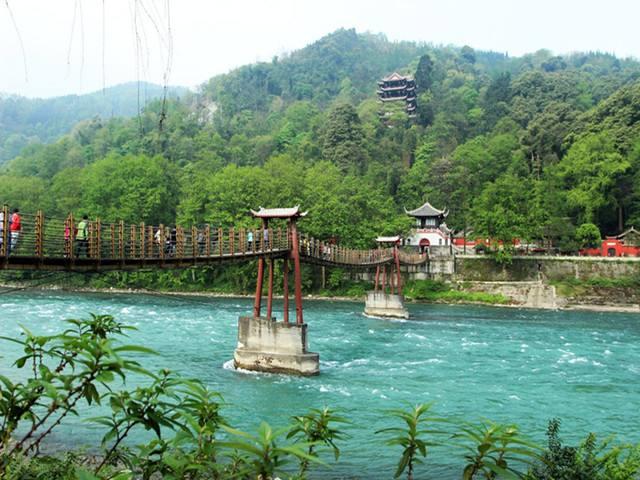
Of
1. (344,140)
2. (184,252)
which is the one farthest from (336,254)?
(344,140)

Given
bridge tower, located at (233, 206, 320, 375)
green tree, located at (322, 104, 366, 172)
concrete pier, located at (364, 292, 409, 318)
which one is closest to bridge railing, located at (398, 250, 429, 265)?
concrete pier, located at (364, 292, 409, 318)

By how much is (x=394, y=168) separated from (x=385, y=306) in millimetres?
47829

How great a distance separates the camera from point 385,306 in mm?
45094

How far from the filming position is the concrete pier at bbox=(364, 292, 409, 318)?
44.7m

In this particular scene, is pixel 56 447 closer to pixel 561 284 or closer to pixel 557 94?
pixel 561 284

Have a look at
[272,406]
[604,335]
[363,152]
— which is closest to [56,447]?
[272,406]

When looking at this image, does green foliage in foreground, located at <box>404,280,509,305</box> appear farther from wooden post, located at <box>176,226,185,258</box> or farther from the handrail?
wooden post, located at <box>176,226,185,258</box>

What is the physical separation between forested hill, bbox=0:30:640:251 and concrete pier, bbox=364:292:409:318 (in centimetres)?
1789

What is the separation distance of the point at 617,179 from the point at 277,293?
40924 mm

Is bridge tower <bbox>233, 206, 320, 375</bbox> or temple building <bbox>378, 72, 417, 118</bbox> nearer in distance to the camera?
bridge tower <bbox>233, 206, 320, 375</bbox>

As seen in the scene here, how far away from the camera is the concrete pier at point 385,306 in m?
44.7

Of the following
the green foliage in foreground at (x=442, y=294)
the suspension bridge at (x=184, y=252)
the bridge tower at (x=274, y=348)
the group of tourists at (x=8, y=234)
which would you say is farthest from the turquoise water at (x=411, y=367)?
the green foliage in foreground at (x=442, y=294)

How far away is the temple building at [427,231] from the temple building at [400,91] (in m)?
63.5

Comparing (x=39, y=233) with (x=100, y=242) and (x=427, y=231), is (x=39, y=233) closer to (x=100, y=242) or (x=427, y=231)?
(x=100, y=242)
